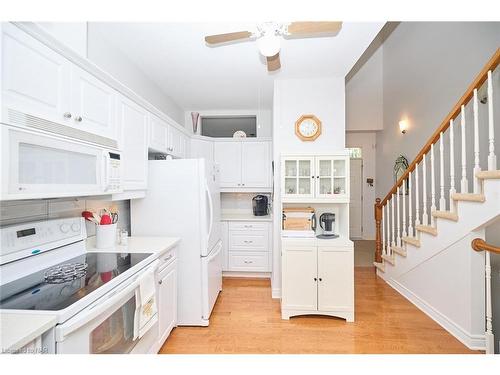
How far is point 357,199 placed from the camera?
5625 millimetres

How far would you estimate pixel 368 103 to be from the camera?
536 cm

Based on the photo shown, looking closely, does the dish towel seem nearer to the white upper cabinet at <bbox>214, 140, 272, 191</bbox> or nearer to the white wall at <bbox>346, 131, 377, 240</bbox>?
the white upper cabinet at <bbox>214, 140, 272, 191</bbox>

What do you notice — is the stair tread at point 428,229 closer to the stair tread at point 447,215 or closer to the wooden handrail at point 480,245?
the stair tread at point 447,215

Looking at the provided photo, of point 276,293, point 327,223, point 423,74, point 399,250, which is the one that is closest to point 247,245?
point 276,293

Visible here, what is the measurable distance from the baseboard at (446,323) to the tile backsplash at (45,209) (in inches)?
130

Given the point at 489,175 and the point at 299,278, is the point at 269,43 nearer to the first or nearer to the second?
the point at 489,175

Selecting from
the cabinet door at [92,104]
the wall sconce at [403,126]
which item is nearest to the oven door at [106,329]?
the cabinet door at [92,104]

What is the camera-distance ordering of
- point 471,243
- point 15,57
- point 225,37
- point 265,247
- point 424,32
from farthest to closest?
point 424,32 < point 265,247 < point 471,243 < point 225,37 < point 15,57

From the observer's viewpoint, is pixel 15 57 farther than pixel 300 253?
No

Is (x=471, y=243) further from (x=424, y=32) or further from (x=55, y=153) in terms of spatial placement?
(x=424, y=32)

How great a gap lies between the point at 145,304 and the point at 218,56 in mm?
2220

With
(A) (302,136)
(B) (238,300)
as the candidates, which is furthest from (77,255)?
(A) (302,136)

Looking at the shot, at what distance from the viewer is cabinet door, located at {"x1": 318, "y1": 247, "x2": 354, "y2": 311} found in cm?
238
